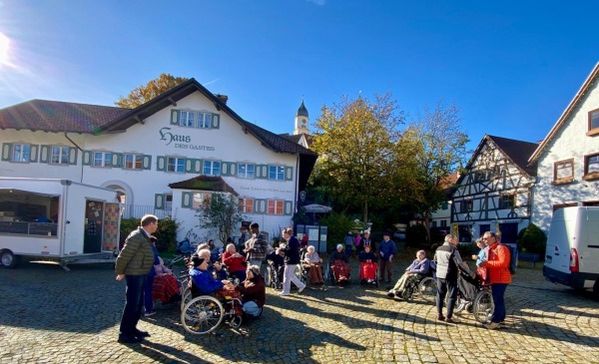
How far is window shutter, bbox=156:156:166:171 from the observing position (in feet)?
86.6

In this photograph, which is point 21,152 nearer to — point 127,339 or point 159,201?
point 159,201

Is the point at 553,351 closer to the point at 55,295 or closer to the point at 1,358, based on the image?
the point at 1,358

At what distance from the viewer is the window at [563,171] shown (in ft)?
83.6

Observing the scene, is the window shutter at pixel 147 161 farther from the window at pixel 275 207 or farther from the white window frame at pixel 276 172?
the window at pixel 275 207

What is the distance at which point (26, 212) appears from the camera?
13531 mm

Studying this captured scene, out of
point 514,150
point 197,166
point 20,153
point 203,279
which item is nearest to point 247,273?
point 203,279

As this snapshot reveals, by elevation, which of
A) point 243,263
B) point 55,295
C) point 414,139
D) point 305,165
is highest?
point 414,139

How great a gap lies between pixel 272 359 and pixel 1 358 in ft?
11.0

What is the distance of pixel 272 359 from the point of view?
19.0 ft

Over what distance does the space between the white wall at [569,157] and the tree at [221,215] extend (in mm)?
18751

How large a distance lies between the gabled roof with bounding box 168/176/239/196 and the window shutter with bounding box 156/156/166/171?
1869 millimetres

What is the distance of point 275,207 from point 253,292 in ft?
64.1

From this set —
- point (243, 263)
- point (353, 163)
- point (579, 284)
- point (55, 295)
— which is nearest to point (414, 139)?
point (353, 163)

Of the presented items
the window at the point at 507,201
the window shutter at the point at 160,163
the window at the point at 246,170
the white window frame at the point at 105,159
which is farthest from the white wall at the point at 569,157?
the white window frame at the point at 105,159
